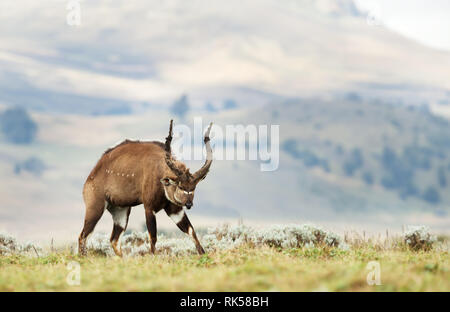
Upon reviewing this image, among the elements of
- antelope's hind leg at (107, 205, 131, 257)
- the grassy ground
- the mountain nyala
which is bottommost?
the grassy ground

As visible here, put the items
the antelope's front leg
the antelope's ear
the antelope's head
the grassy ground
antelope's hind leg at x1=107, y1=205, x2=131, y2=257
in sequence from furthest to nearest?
antelope's hind leg at x1=107, y1=205, x2=131, y2=257
the antelope's front leg
the antelope's ear
the antelope's head
the grassy ground

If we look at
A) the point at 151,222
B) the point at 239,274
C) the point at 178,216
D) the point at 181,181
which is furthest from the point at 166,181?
the point at 239,274

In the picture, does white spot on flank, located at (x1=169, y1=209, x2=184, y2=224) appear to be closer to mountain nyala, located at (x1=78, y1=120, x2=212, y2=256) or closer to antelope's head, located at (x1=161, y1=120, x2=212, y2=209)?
mountain nyala, located at (x1=78, y1=120, x2=212, y2=256)

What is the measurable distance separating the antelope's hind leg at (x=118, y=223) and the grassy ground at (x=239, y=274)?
2.56 meters

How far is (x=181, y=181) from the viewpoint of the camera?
14.2 metres

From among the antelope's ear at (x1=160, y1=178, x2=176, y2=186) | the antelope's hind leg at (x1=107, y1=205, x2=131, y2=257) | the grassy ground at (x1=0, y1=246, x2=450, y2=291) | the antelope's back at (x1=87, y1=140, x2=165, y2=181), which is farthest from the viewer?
the antelope's hind leg at (x1=107, y1=205, x2=131, y2=257)

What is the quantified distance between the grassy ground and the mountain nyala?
4.50ft

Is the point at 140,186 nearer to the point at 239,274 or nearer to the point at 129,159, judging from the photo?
the point at 129,159

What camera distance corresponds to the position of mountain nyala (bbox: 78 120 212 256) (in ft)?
47.1

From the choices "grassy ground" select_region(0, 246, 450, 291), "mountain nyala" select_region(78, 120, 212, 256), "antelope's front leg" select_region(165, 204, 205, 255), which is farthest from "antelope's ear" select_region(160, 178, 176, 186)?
"grassy ground" select_region(0, 246, 450, 291)

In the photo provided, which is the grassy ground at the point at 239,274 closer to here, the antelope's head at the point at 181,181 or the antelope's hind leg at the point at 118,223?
the antelope's head at the point at 181,181

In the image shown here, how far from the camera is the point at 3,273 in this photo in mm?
12070
